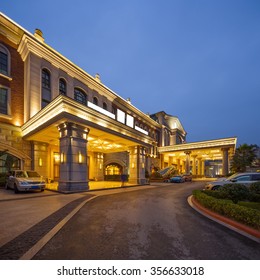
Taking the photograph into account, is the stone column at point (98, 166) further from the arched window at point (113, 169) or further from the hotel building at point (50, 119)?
the arched window at point (113, 169)

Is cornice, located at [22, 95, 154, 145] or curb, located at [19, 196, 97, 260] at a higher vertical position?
cornice, located at [22, 95, 154, 145]

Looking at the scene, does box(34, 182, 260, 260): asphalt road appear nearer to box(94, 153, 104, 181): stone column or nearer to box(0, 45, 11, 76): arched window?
box(0, 45, 11, 76): arched window

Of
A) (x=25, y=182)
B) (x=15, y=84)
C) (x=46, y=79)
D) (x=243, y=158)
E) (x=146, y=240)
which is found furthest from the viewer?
(x=243, y=158)

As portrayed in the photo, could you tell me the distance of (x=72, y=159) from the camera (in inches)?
523

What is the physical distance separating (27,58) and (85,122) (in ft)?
39.1

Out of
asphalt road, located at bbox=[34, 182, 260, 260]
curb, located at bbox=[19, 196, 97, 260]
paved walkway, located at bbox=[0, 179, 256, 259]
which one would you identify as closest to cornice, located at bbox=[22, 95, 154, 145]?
paved walkway, located at bbox=[0, 179, 256, 259]

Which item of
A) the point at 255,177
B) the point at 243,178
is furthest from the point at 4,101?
the point at 255,177

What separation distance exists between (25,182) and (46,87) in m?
12.6

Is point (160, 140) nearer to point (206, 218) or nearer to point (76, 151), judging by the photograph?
point (76, 151)

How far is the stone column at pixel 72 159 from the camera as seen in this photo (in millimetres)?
13227

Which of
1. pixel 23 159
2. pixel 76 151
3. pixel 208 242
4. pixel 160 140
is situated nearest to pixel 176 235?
pixel 208 242

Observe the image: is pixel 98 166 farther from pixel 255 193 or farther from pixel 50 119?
pixel 255 193

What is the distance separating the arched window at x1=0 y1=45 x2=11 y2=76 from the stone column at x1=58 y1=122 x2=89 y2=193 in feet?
33.4

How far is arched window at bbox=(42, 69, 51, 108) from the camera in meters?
20.4
